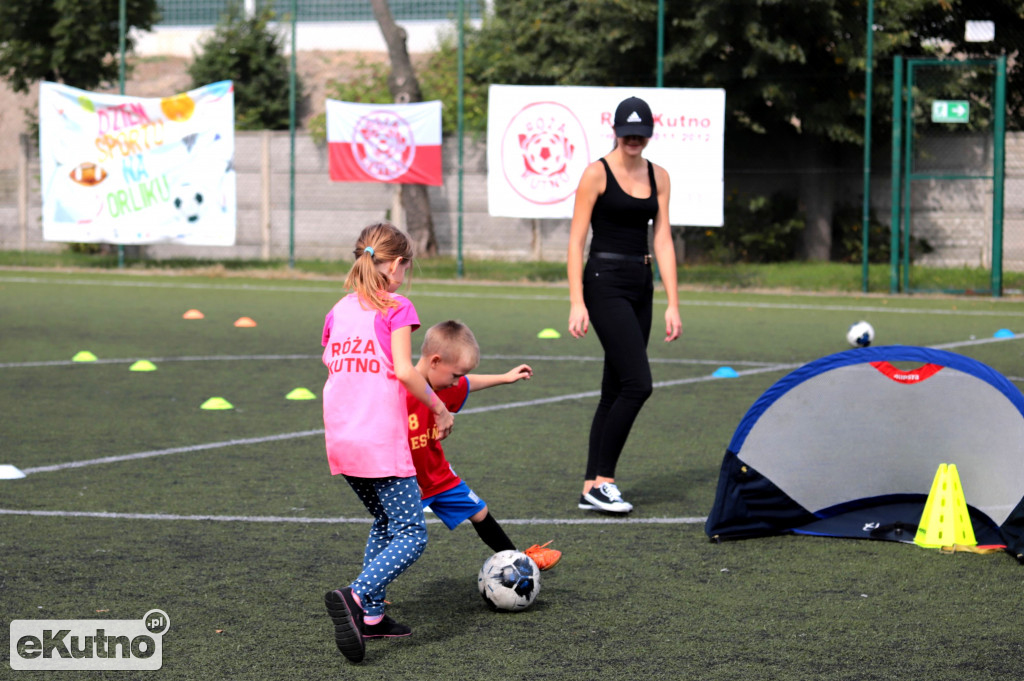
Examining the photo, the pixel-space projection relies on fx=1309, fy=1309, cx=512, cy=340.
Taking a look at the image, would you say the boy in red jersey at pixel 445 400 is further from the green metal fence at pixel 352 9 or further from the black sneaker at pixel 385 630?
the green metal fence at pixel 352 9

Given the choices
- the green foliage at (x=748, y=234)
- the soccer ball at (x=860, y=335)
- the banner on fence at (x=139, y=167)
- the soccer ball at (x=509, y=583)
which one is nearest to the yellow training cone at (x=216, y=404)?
the soccer ball at (x=509, y=583)

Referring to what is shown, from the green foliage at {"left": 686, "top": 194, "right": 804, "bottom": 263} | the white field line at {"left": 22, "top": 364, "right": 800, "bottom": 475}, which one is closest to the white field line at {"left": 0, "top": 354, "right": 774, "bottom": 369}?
the white field line at {"left": 22, "top": 364, "right": 800, "bottom": 475}

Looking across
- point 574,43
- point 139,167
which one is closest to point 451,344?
point 139,167

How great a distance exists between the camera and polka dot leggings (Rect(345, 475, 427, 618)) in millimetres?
4219

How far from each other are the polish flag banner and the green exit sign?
7157mm

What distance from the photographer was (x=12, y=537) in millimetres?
A: 5605

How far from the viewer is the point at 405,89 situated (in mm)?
23266

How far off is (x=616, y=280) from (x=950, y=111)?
43.5 ft

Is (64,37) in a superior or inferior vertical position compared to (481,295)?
superior

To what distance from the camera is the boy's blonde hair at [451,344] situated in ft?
14.7

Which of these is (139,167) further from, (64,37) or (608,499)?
(608,499)

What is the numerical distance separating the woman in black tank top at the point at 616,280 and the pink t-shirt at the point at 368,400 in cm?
202

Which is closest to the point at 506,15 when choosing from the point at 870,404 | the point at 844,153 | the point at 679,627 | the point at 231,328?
the point at 844,153

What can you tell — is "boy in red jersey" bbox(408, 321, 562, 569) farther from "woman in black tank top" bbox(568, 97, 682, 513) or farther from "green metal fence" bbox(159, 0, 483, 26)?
"green metal fence" bbox(159, 0, 483, 26)
